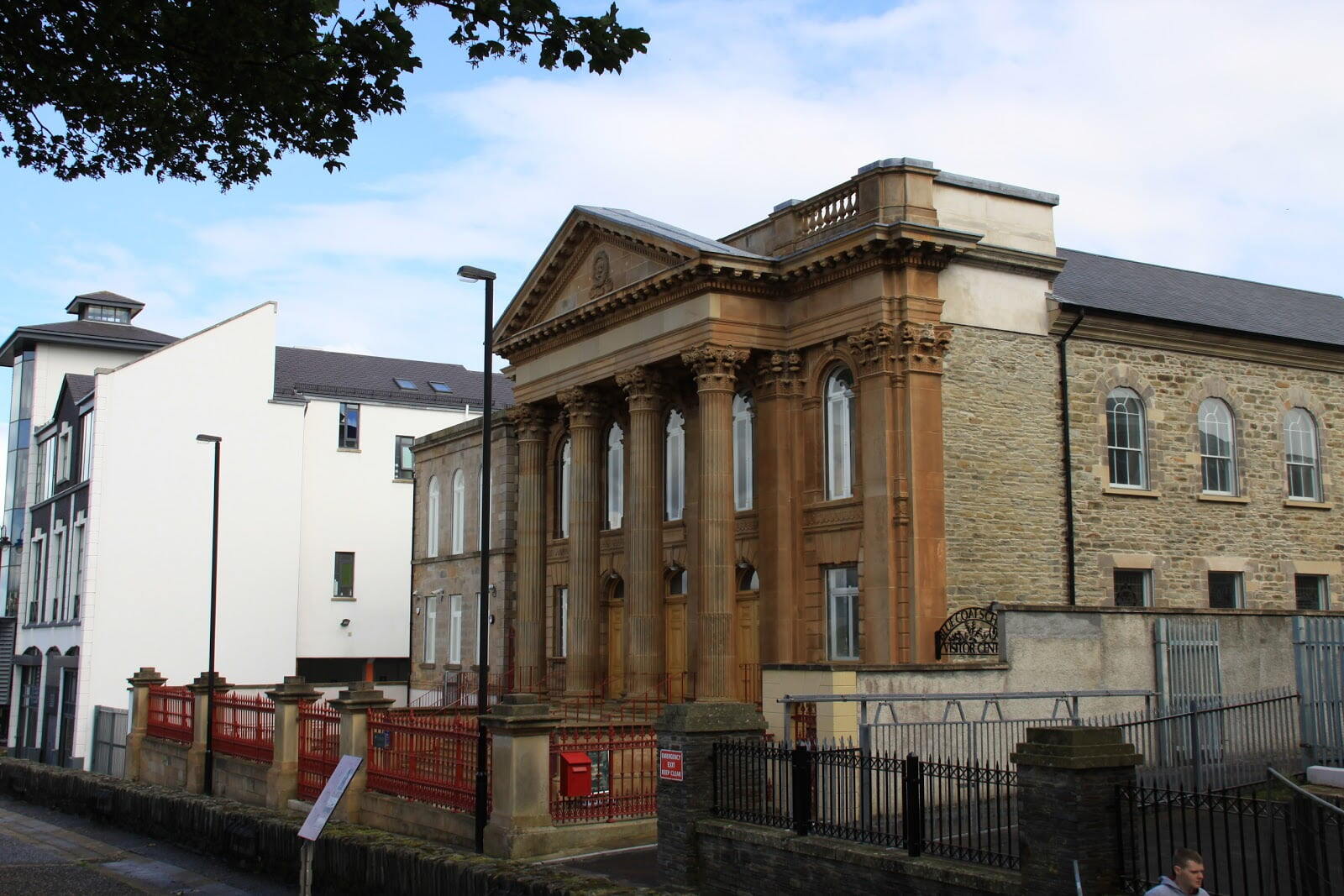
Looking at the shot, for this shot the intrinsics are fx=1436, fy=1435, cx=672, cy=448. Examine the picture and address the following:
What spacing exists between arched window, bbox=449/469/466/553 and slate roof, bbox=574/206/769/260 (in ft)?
43.8

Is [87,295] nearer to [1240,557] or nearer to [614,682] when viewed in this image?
[614,682]

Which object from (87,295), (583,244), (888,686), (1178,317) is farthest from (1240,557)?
(87,295)

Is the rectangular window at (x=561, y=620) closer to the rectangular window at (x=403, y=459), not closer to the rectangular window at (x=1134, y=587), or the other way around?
the rectangular window at (x=1134, y=587)

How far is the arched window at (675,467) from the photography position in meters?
32.8

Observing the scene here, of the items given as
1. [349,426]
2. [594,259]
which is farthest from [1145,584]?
[349,426]

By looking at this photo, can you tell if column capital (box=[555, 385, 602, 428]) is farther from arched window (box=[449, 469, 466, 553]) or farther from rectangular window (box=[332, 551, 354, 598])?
rectangular window (box=[332, 551, 354, 598])

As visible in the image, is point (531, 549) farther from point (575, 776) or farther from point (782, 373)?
point (575, 776)

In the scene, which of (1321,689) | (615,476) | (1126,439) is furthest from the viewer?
(615,476)

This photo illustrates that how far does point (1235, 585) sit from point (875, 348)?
10.2 metres

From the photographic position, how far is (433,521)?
152ft

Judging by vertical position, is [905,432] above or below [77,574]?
above

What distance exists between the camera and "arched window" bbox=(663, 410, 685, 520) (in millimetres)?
32812

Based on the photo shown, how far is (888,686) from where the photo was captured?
69.9 feet

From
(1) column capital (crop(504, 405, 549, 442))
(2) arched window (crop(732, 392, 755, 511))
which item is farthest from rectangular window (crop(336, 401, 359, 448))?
(2) arched window (crop(732, 392, 755, 511))
